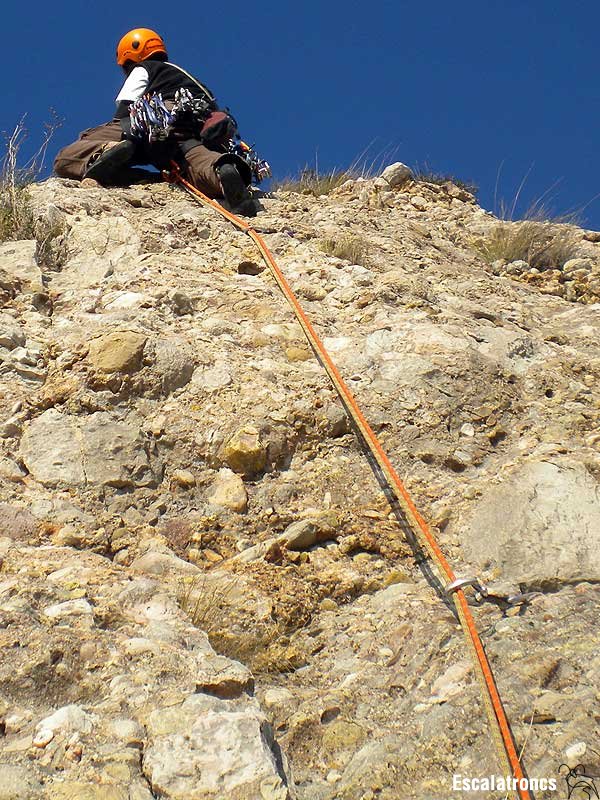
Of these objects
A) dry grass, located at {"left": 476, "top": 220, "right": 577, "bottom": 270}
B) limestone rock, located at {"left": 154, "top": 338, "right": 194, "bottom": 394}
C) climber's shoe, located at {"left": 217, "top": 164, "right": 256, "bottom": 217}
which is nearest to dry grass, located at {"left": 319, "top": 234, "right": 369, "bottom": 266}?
climber's shoe, located at {"left": 217, "top": 164, "right": 256, "bottom": 217}

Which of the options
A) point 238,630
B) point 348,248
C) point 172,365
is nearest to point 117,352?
point 172,365

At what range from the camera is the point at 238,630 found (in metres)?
2.61

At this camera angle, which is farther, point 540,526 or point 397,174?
point 397,174

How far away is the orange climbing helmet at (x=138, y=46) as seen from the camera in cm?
620

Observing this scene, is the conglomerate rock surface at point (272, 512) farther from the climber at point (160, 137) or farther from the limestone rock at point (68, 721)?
the climber at point (160, 137)

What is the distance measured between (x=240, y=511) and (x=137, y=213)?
2.56 meters

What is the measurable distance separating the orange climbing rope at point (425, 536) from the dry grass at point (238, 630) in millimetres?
521

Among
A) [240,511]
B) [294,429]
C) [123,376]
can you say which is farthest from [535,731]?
[123,376]

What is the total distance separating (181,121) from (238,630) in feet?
13.7

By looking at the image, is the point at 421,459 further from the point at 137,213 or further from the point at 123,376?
the point at 137,213

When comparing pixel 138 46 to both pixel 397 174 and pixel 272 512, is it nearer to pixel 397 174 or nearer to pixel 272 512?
pixel 397 174

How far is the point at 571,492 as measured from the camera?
3.10 meters

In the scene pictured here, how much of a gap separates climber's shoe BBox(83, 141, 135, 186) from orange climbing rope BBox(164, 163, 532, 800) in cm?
86

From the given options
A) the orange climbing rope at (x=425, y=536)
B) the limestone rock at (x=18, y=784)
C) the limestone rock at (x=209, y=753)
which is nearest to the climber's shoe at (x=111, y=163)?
the orange climbing rope at (x=425, y=536)
